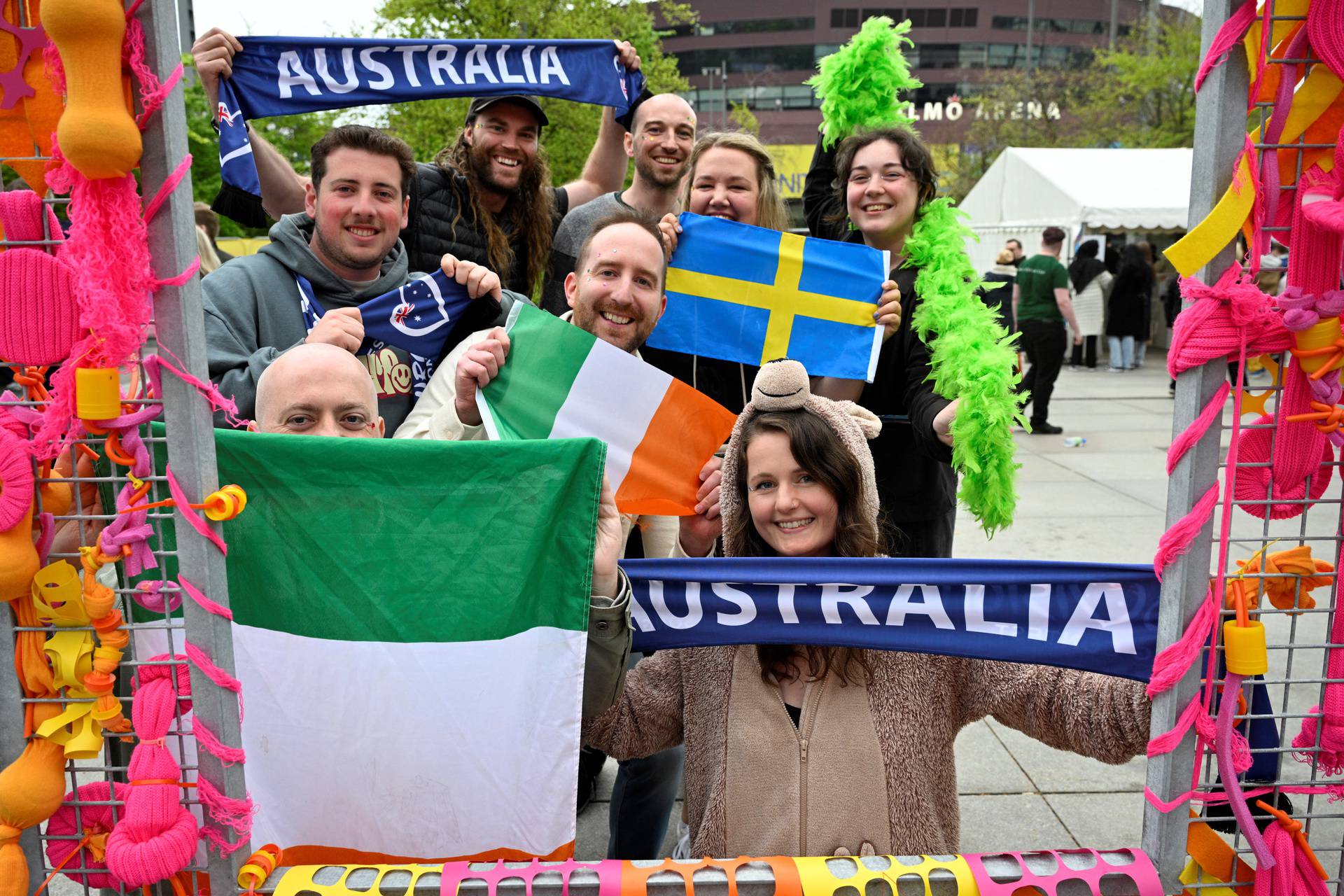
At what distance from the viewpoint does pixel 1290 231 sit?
1.48 meters

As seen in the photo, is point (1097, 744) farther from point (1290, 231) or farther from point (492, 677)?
point (492, 677)

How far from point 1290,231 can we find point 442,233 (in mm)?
2648

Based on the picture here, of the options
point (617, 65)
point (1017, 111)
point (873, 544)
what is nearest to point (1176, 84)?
point (1017, 111)

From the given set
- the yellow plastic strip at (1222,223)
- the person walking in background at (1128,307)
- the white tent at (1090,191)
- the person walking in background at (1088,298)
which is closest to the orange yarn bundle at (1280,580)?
the yellow plastic strip at (1222,223)

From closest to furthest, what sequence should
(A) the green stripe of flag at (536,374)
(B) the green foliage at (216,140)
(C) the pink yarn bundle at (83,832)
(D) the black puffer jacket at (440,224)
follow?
(C) the pink yarn bundle at (83,832)
(A) the green stripe of flag at (536,374)
(D) the black puffer jacket at (440,224)
(B) the green foliage at (216,140)

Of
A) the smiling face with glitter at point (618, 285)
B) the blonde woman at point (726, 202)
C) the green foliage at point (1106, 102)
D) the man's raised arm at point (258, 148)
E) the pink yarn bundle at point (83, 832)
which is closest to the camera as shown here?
the pink yarn bundle at point (83, 832)

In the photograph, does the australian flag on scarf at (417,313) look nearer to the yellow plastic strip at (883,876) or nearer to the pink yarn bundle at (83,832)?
the pink yarn bundle at (83,832)

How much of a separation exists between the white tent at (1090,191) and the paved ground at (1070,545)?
2.29 metres

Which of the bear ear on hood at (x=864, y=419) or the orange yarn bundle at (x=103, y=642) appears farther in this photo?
the bear ear on hood at (x=864, y=419)

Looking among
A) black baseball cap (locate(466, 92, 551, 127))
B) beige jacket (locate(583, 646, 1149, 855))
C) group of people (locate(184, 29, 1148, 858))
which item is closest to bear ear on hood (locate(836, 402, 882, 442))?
group of people (locate(184, 29, 1148, 858))

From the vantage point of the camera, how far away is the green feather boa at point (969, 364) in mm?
2795

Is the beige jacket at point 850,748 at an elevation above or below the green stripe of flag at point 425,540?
below

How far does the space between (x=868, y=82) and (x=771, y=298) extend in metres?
0.87

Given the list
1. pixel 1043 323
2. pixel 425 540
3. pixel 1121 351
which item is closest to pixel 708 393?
pixel 425 540
